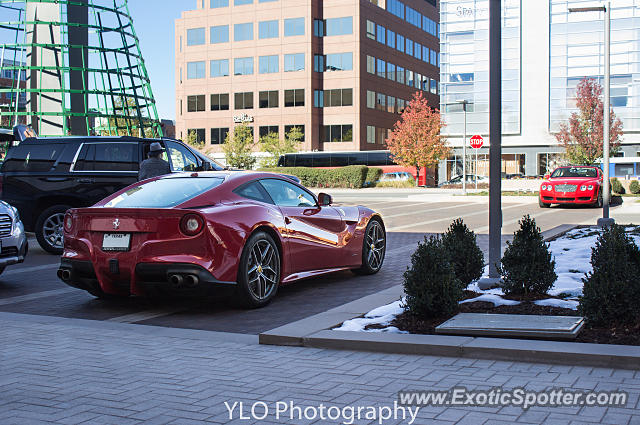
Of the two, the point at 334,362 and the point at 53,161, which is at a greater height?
the point at 53,161

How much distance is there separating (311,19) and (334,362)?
7537cm

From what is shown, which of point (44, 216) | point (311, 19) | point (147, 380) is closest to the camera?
point (147, 380)

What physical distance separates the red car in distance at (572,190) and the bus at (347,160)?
112 feet

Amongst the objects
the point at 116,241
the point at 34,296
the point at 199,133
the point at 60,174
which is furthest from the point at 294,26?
the point at 116,241

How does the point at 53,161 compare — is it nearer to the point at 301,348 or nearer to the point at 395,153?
the point at 301,348

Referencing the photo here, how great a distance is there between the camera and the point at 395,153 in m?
62.2

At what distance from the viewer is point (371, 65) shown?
260ft

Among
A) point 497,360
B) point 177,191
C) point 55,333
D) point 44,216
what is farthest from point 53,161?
point 497,360

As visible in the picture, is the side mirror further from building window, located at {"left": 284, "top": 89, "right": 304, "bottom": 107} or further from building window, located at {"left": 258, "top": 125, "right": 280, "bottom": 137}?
building window, located at {"left": 258, "top": 125, "right": 280, "bottom": 137}

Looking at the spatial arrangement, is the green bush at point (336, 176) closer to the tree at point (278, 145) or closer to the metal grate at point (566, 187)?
the tree at point (278, 145)

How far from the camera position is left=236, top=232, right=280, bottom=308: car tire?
7.21 metres

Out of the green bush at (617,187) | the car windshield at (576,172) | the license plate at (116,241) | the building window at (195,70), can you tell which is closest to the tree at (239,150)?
the building window at (195,70)

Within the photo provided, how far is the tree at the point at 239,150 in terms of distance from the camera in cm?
7400

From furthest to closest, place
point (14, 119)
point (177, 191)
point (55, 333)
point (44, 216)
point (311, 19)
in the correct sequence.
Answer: point (311, 19) < point (14, 119) < point (44, 216) < point (177, 191) < point (55, 333)
